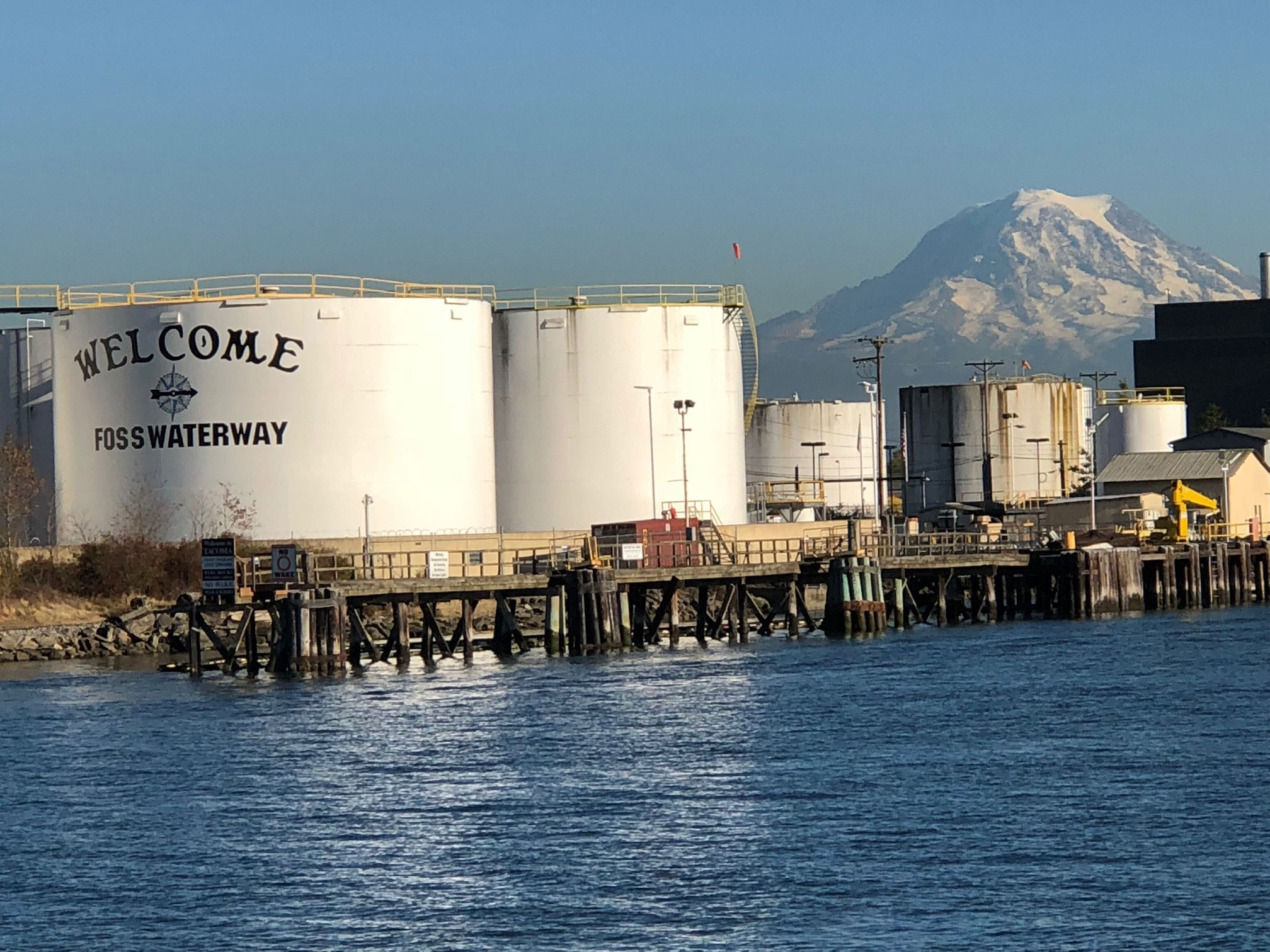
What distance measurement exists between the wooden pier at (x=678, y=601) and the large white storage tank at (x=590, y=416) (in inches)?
179

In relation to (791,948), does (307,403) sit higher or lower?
higher

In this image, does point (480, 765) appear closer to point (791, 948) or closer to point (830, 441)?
point (791, 948)

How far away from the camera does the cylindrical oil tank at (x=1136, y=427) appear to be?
150m

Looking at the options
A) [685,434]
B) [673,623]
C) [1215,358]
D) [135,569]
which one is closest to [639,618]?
[673,623]

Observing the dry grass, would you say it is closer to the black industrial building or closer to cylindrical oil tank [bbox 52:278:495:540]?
cylindrical oil tank [bbox 52:278:495:540]

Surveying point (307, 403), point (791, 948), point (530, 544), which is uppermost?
point (307, 403)

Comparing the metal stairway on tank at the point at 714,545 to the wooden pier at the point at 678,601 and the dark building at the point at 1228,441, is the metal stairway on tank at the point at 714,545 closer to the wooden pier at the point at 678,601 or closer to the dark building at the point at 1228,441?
the wooden pier at the point at 678,601

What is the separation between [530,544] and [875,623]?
16.2m

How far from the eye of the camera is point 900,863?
35.4 metres

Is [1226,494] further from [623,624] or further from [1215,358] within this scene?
[1215,358]

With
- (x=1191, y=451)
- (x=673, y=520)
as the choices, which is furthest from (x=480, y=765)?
(x=1191, y=451)

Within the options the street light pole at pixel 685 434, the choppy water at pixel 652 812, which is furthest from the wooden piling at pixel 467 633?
the street light pole at pixel 685 434

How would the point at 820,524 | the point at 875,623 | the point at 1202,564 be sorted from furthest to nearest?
the point at 820,524 < the point at 1202,564 < the point at 875,623

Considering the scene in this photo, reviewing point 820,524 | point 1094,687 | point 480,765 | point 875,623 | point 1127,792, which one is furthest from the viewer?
point 820,524
